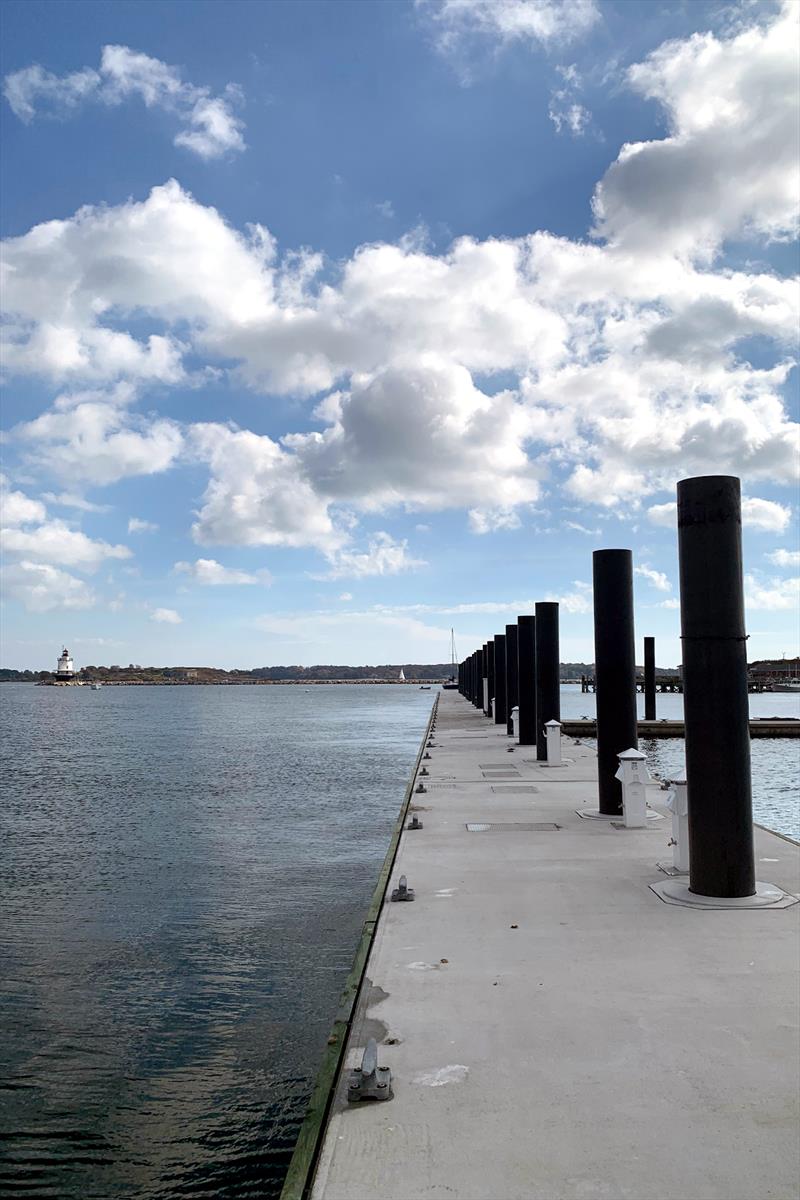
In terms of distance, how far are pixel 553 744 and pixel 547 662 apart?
283cm

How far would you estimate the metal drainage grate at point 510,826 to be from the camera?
42.0ft

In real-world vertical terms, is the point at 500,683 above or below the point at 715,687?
below

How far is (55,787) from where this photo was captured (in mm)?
31438

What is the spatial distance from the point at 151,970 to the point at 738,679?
756 cm

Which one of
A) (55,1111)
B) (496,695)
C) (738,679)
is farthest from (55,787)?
(738,679)

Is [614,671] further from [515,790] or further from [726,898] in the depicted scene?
[726,898]

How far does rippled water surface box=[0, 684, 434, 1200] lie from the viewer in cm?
643

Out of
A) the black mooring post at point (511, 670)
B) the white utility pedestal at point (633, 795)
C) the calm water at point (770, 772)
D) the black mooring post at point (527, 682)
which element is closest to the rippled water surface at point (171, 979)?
the white utility pedestal at point (633, 795)

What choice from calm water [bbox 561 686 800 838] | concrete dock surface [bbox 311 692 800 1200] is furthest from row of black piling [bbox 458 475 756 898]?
calm water [bbox 561 686 800 838]

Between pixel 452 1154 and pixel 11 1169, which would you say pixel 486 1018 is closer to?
pixel 452 1154

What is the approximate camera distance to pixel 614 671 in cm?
1421

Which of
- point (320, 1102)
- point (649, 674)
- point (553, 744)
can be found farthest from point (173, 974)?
point (649, 674)

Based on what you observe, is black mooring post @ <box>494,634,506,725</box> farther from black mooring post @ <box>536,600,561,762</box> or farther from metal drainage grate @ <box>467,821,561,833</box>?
metal drainage grate @ <box>467,821,561,833</box>

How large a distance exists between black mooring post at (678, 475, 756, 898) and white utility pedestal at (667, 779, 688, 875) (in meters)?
0.46
